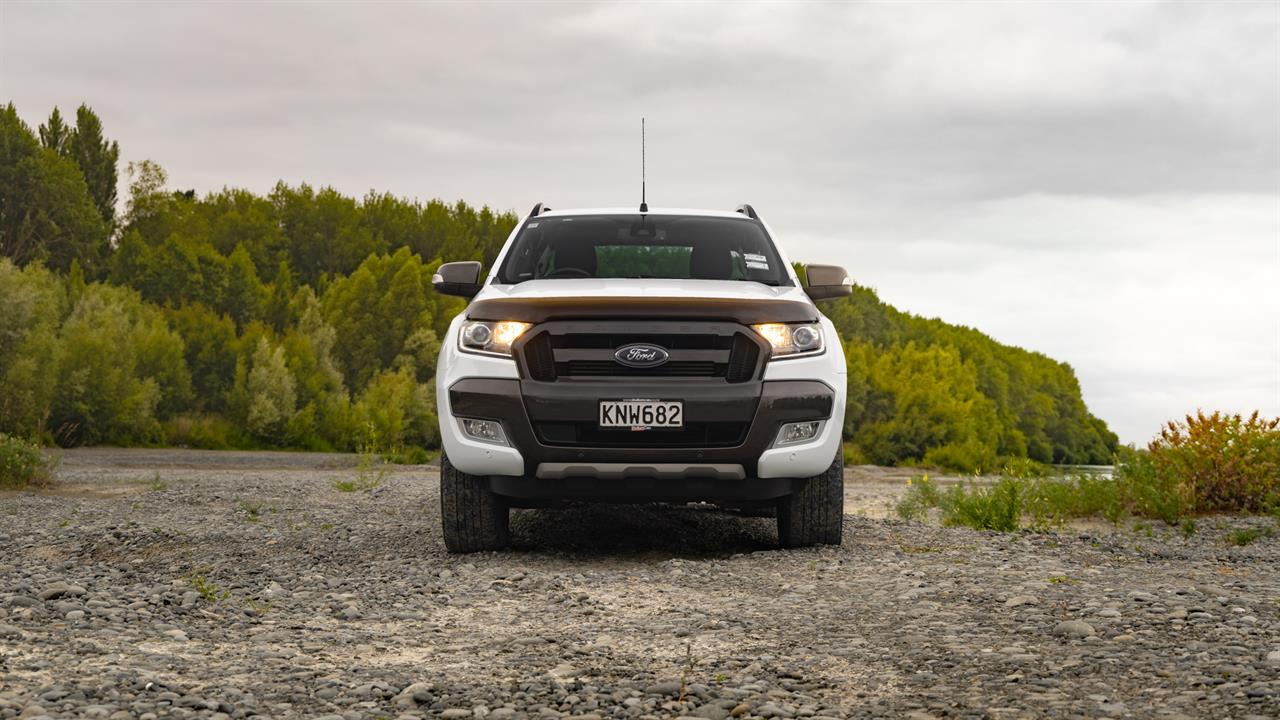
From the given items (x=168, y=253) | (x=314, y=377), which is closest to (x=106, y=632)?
(x=314, y=377)

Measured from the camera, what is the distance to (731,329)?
6926 mm

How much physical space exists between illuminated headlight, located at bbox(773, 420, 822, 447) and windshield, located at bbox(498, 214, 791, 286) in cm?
133

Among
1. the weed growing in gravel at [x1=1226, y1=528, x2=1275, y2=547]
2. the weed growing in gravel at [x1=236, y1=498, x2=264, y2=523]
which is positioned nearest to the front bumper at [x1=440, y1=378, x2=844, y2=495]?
the weed growing in gravel at [x1=236, y1=498, x2=264, y2=523]

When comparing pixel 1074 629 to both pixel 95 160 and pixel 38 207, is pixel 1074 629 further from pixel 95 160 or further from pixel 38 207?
pixel 95 160

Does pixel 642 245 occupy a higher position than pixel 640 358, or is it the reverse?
pixel 642 245

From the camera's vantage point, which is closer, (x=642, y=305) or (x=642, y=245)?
(x=642, y=305)

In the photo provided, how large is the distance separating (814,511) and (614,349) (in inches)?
70.6

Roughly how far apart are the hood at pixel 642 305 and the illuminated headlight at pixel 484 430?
60 cm

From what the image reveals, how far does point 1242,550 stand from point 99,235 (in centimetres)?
5381

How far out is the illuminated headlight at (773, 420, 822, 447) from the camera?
7.01 meters

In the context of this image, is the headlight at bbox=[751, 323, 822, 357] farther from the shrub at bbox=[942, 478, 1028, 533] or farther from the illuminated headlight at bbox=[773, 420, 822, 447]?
the shrub at bbox=[942, 478, 1028, 533]

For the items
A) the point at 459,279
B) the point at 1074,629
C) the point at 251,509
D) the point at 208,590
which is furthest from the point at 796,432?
the point at 251,509

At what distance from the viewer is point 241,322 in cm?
4922

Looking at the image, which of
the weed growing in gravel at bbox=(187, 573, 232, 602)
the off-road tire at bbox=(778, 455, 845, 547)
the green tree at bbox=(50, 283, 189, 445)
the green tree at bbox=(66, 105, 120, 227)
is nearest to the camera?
the weed growing in gravel at bbox=(187, 573, 232, 602)
